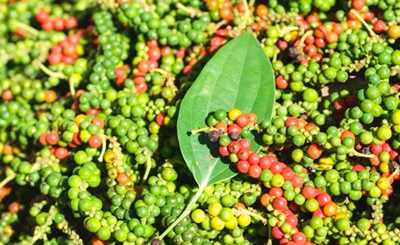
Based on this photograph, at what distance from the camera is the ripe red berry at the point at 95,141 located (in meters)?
1.97

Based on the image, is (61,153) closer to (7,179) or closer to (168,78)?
(7,179)

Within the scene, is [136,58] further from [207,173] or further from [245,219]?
[245,219]

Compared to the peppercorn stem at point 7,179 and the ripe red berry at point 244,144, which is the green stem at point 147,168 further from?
the peppercorn stem at point 7,179

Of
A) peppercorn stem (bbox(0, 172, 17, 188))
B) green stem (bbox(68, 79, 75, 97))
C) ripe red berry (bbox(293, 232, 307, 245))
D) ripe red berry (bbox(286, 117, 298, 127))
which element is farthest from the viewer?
green stem (bbox(68, 79, 75, 97))

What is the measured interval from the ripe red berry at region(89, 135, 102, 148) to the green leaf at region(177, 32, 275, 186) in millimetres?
306

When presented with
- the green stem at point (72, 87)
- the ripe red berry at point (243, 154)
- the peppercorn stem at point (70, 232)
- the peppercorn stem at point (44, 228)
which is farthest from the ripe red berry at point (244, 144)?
the green stem at point (72, 87)

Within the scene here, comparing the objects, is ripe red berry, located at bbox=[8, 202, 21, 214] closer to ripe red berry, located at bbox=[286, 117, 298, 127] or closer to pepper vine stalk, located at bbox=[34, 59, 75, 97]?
pepper vine stalk, located at bbox=[34, 59, 75, 97]

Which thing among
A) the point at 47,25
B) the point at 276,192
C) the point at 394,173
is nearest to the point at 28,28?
the point at 47,25

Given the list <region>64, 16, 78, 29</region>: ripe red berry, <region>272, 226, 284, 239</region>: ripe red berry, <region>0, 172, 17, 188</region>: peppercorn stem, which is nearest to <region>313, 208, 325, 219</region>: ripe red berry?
<region>272, 226, 284, 239</region>: ripe red berry

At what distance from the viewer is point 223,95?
1.96 meters

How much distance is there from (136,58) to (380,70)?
0.95 m

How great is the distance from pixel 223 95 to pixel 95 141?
1.56 ft

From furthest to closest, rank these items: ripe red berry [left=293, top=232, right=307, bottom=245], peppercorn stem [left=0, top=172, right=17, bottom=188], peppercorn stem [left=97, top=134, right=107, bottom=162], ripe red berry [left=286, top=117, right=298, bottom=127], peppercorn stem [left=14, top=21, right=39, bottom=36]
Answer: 1. peppercorn stem [left=14, top=21, right=39, bottom=36]
2. peppercorn stem [left=0, top=172, right=17, bottom=188]
3. peppercorn stem [left=97, top=134, right=107, bottom=162]
4. ripe red berry [left=286, top=117, right=298, bottom=127]
5. ripe red berry [left=293, top=232, right=307, bottom=245]

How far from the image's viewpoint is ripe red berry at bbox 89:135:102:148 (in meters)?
1.97
